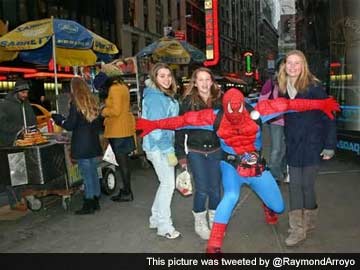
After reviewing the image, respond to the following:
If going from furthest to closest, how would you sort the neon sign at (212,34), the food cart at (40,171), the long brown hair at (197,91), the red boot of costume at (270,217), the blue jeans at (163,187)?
the neon sign at (212,34)
the food cart at (40,171)
the red boot of costume at (270,217)
the blue jeans at (163,187)
the long brown hair at (197,91)

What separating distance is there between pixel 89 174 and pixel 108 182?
4.31 feet

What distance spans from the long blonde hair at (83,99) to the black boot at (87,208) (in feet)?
3.52

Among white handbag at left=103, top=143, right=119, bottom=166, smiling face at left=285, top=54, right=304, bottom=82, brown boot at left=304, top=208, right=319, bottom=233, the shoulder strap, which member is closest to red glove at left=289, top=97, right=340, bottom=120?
smiling face at left=285, top=54, right=304, bottom=82

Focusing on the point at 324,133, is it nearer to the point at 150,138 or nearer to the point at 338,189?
the point at 150,138

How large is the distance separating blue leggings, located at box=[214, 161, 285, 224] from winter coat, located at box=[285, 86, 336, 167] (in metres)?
0.40

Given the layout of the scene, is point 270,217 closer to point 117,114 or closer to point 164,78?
point 164,78

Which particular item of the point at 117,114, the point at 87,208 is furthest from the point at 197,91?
the point at 87,208

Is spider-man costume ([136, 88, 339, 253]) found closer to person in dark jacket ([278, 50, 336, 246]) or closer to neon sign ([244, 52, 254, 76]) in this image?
person in dark jacket ([278, 50, 336, 246])

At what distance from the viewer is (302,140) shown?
440cm

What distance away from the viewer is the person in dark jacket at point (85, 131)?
19.1ft

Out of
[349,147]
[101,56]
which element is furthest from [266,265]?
[101,56]

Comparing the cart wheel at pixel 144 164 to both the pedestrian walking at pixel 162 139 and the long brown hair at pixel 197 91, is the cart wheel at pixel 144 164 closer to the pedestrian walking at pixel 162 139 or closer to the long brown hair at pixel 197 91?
the pedestrian walking at pixel 162 139

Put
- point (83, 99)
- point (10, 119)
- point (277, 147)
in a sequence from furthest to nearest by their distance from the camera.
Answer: point (277, 147) < point (10, 119) < point (83, 99)

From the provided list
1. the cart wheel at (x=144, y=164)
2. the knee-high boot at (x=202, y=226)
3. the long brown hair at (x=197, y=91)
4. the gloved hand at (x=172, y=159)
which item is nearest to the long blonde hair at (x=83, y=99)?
the gloved hand at (x=172, y=159)
